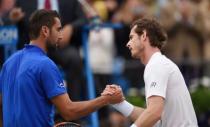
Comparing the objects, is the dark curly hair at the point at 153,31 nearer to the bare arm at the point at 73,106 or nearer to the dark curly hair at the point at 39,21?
the bare arm at the point at 73,106

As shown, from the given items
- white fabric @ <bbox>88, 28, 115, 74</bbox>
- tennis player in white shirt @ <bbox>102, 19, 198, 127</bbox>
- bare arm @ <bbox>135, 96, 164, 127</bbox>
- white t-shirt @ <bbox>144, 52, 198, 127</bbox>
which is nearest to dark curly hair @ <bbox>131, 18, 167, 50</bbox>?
tennis player in white shirt @ <bbox>102, 19, 198, 127</bbox>

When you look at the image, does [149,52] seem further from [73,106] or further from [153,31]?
[73,106]

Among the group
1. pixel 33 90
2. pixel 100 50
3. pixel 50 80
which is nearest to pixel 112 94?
pixel 50 80

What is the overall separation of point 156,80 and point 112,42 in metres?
7.15

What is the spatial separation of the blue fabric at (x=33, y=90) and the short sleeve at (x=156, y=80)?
0.81 meters

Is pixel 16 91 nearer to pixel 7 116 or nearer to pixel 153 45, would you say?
pixel 7 116

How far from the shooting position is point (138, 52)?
8.68 metres

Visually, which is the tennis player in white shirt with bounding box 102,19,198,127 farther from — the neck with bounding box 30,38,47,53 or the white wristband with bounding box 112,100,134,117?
→ the neck with bounding box 30,38,47,53

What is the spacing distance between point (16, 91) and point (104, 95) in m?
0.86

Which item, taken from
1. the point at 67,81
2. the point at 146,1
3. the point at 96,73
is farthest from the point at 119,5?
the point at 67,81

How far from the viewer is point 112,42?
15477mm

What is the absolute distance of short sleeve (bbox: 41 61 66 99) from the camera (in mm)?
8281

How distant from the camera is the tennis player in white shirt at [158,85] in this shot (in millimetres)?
8250

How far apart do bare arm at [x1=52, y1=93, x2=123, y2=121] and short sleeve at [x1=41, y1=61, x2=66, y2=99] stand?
0.23 feet
